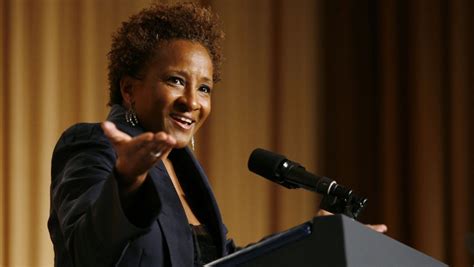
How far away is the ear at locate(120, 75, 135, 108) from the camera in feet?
5.53

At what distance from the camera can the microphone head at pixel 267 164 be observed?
1467 millimetres

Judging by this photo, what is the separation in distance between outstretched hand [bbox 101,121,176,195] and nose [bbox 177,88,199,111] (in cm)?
51

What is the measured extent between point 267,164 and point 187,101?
0.71 ft

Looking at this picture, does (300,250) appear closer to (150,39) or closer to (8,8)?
(150,39)

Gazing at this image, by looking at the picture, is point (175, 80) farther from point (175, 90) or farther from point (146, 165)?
point (146, 165)

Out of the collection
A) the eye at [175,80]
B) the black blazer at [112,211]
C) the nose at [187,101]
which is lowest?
the black blazer at [112,211]

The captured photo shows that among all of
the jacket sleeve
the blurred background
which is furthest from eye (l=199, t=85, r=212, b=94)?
the blurred background

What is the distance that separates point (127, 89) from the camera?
1701 millimetres

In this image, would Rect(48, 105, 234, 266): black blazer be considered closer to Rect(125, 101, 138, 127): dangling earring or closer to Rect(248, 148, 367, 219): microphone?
Rect(125, 101, 138, 127): dangling earring

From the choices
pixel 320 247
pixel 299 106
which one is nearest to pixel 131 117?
pixel 320 247

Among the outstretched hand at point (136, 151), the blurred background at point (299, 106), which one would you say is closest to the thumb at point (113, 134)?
the outstretched hand at point (136, 151)

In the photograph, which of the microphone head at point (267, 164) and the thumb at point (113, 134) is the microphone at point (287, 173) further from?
the thumb at point (113, 134)

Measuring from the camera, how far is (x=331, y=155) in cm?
326

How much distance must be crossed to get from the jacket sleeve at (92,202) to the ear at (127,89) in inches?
8.0
